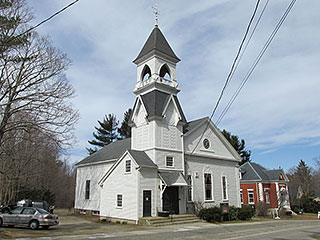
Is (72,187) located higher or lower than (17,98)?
lower

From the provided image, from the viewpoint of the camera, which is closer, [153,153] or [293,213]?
[153,153]

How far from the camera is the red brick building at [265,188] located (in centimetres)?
3400

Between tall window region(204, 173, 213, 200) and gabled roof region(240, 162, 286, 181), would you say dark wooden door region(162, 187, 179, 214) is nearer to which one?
tall window region(204, 173, 213, 200)

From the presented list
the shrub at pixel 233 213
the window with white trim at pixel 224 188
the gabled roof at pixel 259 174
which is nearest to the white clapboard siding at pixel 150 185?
the shrub at pixel 233 213

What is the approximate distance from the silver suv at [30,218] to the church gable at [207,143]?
12.6 meters

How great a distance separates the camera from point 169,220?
60.7ft

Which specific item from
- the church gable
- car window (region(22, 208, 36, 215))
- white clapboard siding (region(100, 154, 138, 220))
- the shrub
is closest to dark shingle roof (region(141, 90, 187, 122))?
the church gable

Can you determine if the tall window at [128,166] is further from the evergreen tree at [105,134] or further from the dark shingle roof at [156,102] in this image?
the evergreen tree at [105,134]

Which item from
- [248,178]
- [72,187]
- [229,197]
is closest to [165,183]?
[229,197]

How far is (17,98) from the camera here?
16.3 metres

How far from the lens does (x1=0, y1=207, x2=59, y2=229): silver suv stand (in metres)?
15.6

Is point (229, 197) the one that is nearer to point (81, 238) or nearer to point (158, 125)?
point (158, 125)

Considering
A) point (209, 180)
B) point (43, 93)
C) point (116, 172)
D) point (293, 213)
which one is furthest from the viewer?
point (293, 213)

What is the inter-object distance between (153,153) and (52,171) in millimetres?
26355
